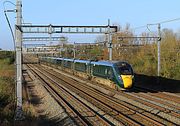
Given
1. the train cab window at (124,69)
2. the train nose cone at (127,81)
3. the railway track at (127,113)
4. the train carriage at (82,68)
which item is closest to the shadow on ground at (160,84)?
the train cab window at (124,69)

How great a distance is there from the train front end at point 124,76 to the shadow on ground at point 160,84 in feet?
13.9

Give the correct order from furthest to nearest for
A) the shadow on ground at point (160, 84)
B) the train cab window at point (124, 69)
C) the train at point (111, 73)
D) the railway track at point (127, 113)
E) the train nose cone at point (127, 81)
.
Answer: the shadow on ground at point (160, 84), the train cab window at point (124, 69), the train at point (111, 73), the train nose cone at point (127, 81), the railway track at point (127, 113)

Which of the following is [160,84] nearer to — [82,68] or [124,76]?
[124,76]

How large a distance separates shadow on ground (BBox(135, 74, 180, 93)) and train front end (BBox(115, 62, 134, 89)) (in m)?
4.24

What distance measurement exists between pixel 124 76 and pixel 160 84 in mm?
8073

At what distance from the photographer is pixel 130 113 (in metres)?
21.4

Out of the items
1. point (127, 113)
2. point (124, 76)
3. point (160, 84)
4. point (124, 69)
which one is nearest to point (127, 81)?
point (124, 76)

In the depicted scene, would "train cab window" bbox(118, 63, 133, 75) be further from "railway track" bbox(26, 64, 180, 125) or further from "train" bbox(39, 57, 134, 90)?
"railway track" bbox(26, 64, 180, 125)

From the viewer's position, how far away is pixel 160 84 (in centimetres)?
3891

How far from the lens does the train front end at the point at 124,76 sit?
1261 inches

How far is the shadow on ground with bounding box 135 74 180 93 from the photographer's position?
36.3 m

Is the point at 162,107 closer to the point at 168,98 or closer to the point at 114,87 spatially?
the point at 168,98

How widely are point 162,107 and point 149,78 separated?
17961mm

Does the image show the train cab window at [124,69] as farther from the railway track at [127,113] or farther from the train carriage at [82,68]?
the train carriage at [82,68]
